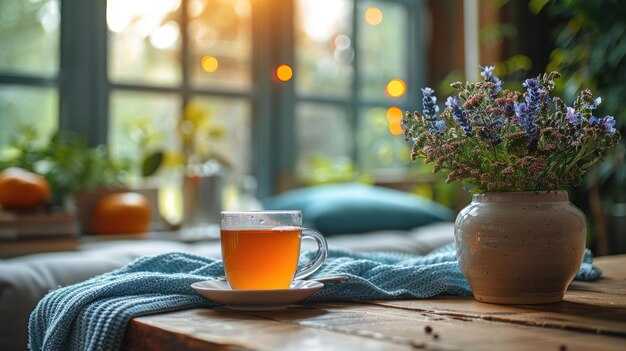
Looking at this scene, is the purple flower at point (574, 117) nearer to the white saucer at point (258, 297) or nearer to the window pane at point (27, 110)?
the white saucer at point (258, 297)

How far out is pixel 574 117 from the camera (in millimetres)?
1047

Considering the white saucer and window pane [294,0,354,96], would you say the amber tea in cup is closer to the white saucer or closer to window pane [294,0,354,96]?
the white saucer

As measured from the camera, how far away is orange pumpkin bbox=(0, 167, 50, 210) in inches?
98.0

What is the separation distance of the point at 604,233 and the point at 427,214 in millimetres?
1129

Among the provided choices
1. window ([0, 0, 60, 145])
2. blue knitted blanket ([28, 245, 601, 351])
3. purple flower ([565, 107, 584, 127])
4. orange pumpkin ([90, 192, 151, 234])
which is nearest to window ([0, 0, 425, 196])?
window ([0, 0, 60, 145])

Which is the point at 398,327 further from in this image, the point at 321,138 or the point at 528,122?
the point at 321,138

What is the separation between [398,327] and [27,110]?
2766 mm

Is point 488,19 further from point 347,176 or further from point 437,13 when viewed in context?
point 347,176

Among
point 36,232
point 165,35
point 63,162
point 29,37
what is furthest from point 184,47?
point 36,232

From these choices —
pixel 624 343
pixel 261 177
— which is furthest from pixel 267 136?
pixel 624 343

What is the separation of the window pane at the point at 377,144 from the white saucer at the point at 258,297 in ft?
10.9

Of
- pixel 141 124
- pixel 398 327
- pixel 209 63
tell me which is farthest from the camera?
pixel 209 63

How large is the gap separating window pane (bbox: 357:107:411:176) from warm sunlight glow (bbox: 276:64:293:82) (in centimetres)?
52

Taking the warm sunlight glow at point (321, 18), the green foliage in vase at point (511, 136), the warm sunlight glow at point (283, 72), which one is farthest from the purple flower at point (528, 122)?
the warm sunlight glow at point (321, 18)
